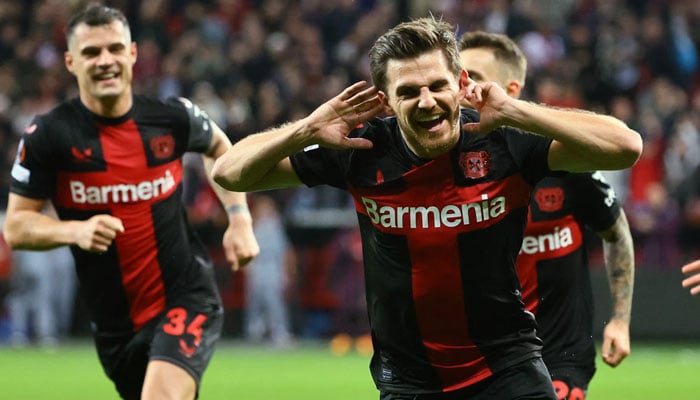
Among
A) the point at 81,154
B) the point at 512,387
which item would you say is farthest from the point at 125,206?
the point at 512,387

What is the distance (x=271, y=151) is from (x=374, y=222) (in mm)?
524

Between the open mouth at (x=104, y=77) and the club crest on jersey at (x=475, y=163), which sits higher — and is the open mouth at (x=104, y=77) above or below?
above

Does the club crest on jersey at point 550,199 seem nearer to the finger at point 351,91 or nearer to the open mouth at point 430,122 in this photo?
the open mouth at point 430,122

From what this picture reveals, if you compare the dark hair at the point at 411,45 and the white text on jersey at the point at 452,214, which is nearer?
the dark hair at the point at 411,45

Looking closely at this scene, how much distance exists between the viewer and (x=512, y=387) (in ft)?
15.8

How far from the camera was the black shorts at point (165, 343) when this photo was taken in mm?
6453

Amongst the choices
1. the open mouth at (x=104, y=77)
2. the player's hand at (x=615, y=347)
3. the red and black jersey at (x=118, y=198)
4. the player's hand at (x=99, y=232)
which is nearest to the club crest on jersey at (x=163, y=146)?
the red and black jersey at (x=118, y=198)

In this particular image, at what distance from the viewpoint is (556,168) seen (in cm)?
476

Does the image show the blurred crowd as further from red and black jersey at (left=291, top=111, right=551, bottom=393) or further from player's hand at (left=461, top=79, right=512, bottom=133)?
player's hand at (left=461, top=79, right=512, bottom=133)

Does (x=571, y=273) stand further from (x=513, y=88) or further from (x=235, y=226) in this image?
(x=235, y=226)

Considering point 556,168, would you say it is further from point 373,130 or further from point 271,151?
point 271,151

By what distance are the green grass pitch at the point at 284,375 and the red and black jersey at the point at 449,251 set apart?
6049 mm

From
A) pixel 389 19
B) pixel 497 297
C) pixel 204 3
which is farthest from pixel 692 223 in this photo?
pixel 497 297

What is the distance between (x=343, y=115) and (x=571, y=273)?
176 centimetres
